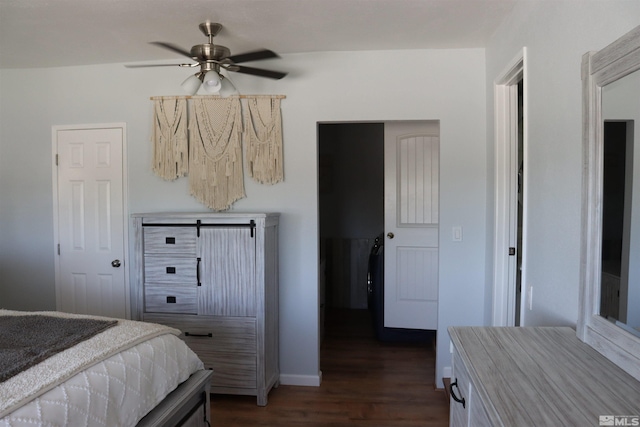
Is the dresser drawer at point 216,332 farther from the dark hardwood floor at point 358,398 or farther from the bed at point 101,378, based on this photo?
the bed at point 101,378

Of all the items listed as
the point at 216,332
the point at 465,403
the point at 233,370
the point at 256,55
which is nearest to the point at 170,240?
the point at 216,332

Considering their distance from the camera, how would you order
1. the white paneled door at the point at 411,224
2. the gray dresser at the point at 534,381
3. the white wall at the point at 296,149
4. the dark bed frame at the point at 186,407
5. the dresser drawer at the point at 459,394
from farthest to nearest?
the white paneled door at the point at 411,224, the white wall at the point at 296,149, the dark bed frame at the point at 186,407, the dresser drawer at the point at 459,394, the gray dresser at the point at 534,381

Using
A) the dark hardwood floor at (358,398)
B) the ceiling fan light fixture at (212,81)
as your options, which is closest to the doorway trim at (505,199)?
the dark hardwood floor at (358,398)

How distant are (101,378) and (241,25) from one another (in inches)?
82.3

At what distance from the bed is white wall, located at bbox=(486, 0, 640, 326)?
164cm

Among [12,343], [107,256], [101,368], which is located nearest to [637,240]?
[101,368]

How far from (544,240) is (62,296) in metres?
3.56

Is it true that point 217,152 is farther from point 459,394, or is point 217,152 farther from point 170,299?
point 459,394

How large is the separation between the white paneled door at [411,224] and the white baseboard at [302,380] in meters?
1.09

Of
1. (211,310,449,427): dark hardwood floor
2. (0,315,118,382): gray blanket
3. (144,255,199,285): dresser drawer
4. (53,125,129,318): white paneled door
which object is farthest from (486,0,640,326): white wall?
(53,125,129,318): white paneled door

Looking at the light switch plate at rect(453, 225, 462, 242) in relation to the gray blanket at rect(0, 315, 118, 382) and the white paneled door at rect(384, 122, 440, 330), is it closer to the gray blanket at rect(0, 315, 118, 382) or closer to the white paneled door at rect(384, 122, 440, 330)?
the white paneled door at rect(384, 122, 440, 330)

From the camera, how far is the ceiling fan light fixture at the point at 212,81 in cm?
224

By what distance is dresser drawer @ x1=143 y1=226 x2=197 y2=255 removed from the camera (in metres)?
2.76

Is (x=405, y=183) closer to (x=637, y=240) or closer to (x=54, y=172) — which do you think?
(x=637, y=240)
